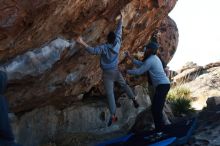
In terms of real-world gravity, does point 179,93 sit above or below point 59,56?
below

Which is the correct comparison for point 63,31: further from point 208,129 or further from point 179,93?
point 179,93

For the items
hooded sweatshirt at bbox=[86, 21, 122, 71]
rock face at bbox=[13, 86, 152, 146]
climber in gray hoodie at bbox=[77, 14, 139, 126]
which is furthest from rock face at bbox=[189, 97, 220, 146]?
hooded sweatshirt at bbox=[86, 21, 122, 71]

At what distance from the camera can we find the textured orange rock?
991 centimetres

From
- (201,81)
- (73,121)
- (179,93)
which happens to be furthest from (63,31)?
(201,81)

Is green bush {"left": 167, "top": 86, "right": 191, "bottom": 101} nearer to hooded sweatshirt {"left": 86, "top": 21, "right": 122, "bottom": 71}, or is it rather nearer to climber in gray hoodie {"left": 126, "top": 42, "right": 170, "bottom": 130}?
climber in gray hoodie {"left": 126, "top": 42, "right": 170, "bottom": 130}

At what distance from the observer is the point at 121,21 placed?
525 inches

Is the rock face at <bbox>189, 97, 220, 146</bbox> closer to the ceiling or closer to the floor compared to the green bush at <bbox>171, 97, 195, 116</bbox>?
closer to the floor

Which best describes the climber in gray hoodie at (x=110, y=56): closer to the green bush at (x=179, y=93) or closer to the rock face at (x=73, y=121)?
the rock face at (x=73, y=121)

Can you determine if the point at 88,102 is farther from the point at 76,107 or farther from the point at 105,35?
the point at 105,35

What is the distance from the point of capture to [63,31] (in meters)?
11.7

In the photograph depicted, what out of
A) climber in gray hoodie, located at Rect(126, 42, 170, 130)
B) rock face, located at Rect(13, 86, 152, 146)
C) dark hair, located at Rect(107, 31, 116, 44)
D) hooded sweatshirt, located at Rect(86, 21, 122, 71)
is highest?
dark hair, located at Rect(107, 31, 116, 44)

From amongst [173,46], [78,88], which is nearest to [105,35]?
[78,88]

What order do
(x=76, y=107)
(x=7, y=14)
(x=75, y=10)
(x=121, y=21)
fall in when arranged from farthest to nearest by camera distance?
(x=76, y=107)
(x=121, y=21)
(x=75, y=10)
(x=7, y=14)

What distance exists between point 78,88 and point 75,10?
4.37 m
